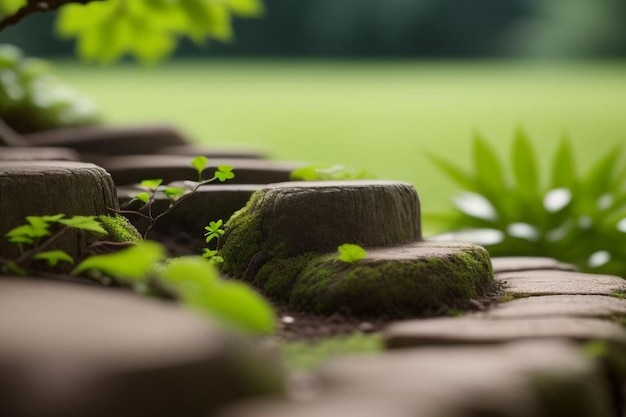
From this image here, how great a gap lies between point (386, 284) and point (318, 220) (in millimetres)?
295

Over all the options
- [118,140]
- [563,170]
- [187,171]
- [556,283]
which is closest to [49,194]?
[187,171]

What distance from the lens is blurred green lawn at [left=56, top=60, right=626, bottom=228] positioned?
259 inches

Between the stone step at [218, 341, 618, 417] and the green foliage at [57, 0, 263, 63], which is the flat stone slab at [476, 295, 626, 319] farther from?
the green foliage at [57, 0, 263, 63]

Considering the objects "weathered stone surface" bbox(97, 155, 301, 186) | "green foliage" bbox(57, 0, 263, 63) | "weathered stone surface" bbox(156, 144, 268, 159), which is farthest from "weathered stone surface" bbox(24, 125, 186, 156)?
"weathered stone surface" bbox(97, 155, 301, 186)

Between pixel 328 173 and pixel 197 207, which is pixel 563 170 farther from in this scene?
pixel 197 207

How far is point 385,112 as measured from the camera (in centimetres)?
861

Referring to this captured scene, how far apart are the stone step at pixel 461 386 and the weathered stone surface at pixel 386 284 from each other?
18.0 inches

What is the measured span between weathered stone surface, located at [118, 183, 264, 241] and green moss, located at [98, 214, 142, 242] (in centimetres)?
37

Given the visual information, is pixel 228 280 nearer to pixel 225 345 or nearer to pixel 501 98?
pixel 225 345

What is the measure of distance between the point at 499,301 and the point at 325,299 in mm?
457

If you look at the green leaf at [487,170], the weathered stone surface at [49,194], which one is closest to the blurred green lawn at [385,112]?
the green leaf at [487,170]

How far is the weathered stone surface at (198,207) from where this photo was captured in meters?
2.61

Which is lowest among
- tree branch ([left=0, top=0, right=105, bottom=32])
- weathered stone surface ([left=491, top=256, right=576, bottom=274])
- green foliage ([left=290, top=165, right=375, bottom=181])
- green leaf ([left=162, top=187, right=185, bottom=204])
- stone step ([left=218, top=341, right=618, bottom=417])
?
weathered stone surface ([left=491, top=256, right=576, bottom=274])

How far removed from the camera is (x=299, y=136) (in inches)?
280
